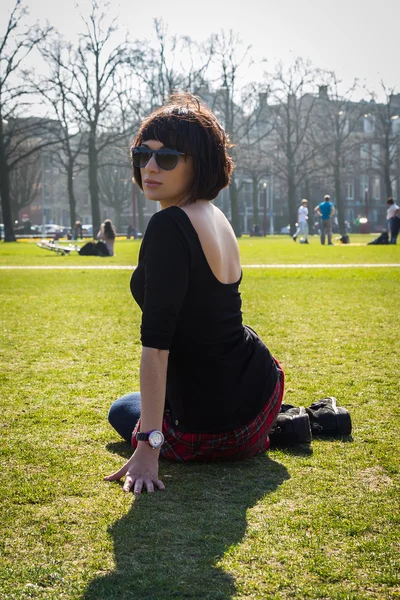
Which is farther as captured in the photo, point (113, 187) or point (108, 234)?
point (113, 187)

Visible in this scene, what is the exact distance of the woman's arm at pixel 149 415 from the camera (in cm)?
295

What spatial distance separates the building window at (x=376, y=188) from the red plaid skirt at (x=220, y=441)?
97.3m

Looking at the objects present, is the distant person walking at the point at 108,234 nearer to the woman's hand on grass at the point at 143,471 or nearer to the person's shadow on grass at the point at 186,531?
the person's shadow on grass at the point at 186,531

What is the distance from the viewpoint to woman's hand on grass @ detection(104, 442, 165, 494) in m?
2.97

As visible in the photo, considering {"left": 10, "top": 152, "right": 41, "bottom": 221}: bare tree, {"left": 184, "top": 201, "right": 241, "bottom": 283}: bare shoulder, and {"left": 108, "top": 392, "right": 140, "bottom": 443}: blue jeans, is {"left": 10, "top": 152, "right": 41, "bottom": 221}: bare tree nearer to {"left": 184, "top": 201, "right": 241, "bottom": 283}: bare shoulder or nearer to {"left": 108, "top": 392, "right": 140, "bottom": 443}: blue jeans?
{"left": 108, "top": 392, "right": 140, "bottom": 443}: blue jeans

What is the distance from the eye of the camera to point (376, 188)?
98.4 meters

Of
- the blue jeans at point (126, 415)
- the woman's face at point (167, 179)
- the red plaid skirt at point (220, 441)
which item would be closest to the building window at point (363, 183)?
the blue jeans at point (126, 415)

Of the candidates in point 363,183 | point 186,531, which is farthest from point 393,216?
point 363,183

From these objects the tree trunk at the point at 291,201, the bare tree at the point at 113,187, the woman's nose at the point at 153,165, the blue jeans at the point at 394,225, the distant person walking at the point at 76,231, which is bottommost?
the woman's nose at the point at 153,165

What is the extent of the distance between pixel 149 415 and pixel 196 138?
107 cm

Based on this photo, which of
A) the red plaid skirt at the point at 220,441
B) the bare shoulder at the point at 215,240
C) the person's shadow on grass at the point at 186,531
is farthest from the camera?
the red plaid skirt at the point at 220,441

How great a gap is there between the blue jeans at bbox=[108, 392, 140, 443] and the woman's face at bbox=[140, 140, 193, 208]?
0.99 m

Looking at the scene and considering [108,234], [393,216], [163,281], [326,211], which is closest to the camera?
[163,281]

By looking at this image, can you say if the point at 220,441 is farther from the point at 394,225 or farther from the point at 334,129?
the point at 334,129
